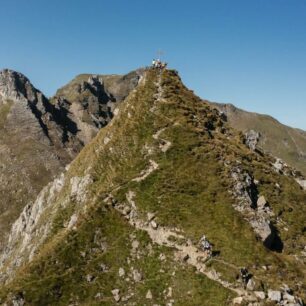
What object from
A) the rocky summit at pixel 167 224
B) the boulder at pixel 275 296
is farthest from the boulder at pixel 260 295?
the boulder at pixel 275 296

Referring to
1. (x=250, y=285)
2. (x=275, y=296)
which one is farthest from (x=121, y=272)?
(x=275, y=296)

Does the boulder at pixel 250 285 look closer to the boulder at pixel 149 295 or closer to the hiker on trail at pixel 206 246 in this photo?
the hiker on trail at pixel 206 246

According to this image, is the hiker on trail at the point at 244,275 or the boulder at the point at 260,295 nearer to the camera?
the boulder at the point at 260,295

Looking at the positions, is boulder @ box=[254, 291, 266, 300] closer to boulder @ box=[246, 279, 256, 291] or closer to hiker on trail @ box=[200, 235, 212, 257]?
boulder @ box=[246, 279, 256, 291]

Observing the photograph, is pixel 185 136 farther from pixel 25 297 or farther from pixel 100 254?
pixel 25 297

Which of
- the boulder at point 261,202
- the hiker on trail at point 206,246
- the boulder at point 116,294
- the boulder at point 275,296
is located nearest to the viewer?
the boulder at point 275,296

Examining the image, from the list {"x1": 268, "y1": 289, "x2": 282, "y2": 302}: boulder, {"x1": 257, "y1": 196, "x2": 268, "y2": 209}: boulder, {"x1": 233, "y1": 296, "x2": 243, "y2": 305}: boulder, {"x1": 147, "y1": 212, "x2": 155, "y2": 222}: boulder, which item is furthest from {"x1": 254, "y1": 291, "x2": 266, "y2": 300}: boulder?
{"x1": 257, "y1": 196, "x2": 268, "y2": 209}: boulder

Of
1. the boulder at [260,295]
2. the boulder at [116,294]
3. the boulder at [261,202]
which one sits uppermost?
the boulder at [261,202]

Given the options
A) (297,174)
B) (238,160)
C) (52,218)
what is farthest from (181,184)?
(297,174)

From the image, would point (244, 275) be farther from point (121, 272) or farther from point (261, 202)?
point (261, 202)
